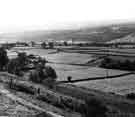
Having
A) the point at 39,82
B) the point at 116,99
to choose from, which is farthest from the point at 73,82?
the point at 116,99

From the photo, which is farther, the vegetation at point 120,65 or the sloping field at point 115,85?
the vegetation at point 120,65

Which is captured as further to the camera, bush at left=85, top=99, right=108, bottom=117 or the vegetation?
→ the vegetation

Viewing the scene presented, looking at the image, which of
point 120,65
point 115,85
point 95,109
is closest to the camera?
point 95,109

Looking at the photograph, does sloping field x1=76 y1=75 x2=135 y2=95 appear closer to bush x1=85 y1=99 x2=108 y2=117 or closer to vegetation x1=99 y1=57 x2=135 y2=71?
bush x1=85 y1=99 x2=108 y2=117

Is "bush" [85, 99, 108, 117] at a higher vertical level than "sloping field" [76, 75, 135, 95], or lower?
higher

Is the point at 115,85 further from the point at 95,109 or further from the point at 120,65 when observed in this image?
the point at 120,65

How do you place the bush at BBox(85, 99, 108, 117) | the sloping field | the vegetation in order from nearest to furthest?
1. the bush at BBox(85, 99, 108, 117)
2. the sloping field
3. the vegetation

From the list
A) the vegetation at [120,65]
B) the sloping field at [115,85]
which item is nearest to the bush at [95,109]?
the sloping field at [115,85]

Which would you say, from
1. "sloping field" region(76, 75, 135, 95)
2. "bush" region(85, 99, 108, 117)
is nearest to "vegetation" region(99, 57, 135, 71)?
"sloping field" region(76, 75, 135, 95)

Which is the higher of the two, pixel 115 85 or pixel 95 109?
pixel 95 109

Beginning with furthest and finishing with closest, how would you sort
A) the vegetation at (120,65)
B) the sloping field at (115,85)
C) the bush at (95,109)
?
the vegetation at (120,65), the sloping field at (115,85), the bush at (95,109)

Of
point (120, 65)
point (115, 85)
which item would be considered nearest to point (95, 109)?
point (115, 85)

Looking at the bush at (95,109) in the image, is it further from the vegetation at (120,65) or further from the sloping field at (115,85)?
the vegetation at (120,65)
